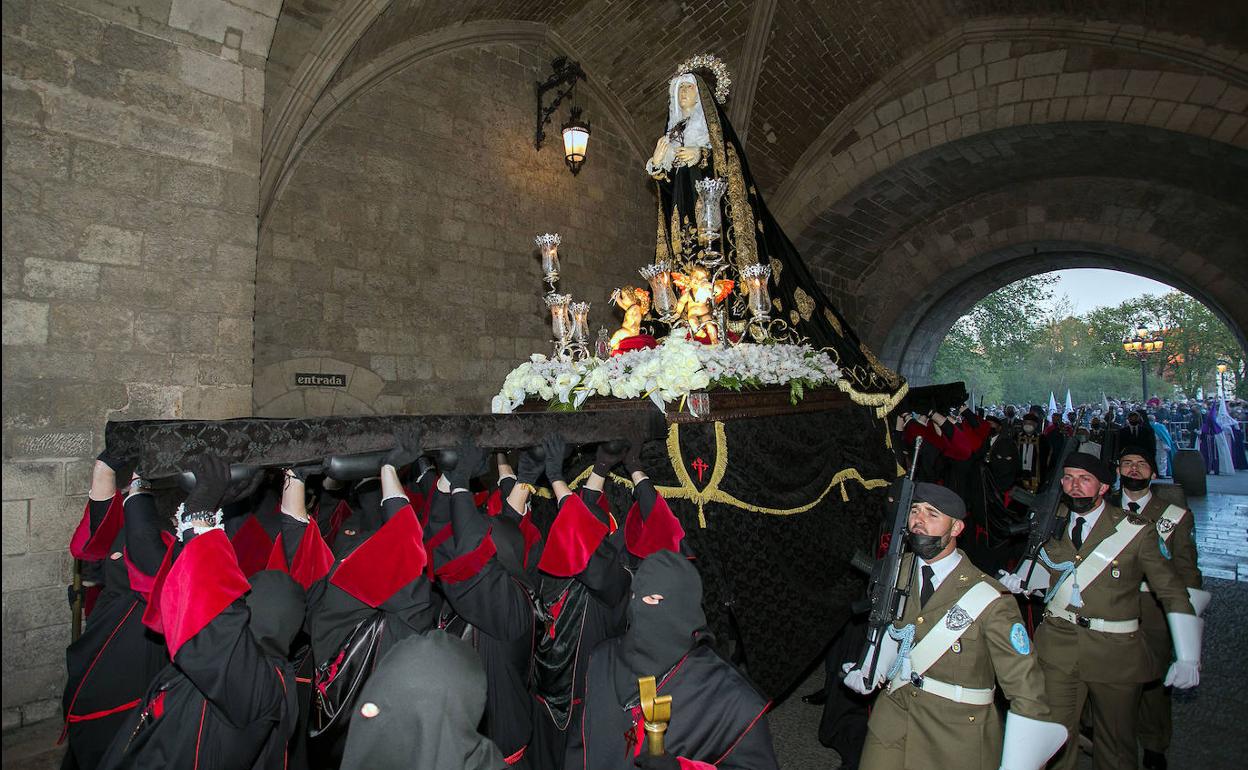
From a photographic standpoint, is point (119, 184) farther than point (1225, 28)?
No

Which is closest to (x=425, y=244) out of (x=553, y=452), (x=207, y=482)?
(x=553, y=452)

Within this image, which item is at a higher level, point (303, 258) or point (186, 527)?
point (303, 258)

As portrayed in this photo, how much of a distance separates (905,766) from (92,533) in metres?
3.12

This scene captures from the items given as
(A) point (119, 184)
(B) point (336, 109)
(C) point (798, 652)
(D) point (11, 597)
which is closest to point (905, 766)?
(C) point (798, 652)

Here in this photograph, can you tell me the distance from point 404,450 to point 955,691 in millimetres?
1978

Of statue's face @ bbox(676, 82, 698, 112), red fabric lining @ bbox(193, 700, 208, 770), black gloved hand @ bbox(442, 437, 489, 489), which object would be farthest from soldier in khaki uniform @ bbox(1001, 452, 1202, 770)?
statue's face @ bbox(676, 82, 698, 112)

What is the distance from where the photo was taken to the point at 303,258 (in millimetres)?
6125

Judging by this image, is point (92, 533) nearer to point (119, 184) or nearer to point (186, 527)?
point (186, 527)

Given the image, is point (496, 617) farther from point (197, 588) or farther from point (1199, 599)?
point (1199, 599)

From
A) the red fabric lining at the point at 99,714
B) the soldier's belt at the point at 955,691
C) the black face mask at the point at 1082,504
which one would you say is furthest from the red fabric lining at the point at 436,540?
the black face mask at the point at 1082,504

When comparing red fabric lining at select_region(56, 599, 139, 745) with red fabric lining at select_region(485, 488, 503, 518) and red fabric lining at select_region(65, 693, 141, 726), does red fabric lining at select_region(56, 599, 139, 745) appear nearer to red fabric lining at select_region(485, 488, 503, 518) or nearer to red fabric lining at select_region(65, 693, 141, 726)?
red fabric lining at select_region(65, 693, 141, 726)

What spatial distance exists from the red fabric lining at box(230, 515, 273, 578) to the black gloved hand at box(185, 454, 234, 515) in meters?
1.10

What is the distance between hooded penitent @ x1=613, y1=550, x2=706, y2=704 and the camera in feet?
6.21

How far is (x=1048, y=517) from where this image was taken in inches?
137
